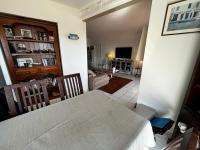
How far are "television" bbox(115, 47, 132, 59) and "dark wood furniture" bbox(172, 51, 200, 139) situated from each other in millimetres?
4716

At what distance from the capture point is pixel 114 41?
240 inches

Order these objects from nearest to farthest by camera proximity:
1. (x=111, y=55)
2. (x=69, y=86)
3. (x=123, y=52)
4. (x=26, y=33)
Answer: (x=69, y=86), (x=26, y=33), (x=123, y=52), (x=111, y=55)

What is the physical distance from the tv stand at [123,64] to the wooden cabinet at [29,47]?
417 centimetres

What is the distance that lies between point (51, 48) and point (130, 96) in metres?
2.68

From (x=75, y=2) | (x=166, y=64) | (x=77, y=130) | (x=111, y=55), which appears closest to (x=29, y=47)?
(x=75, y=2)

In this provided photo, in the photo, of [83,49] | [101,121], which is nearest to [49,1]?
[83,49]

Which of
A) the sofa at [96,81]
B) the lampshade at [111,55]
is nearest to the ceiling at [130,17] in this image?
the lampshade at [111,55]

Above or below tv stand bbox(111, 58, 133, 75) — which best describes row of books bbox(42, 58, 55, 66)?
above

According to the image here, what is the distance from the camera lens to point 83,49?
9.71 ft

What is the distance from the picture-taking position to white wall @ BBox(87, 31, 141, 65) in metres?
5.28

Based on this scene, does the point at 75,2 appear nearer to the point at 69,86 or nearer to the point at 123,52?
the point at 69,86

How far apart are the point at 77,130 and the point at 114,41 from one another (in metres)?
6.03

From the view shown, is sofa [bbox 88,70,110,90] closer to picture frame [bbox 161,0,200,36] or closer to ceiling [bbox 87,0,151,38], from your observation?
ceiling [bbox 87,0,151,38]

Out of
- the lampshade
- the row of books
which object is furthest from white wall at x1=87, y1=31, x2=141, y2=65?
the row of books
